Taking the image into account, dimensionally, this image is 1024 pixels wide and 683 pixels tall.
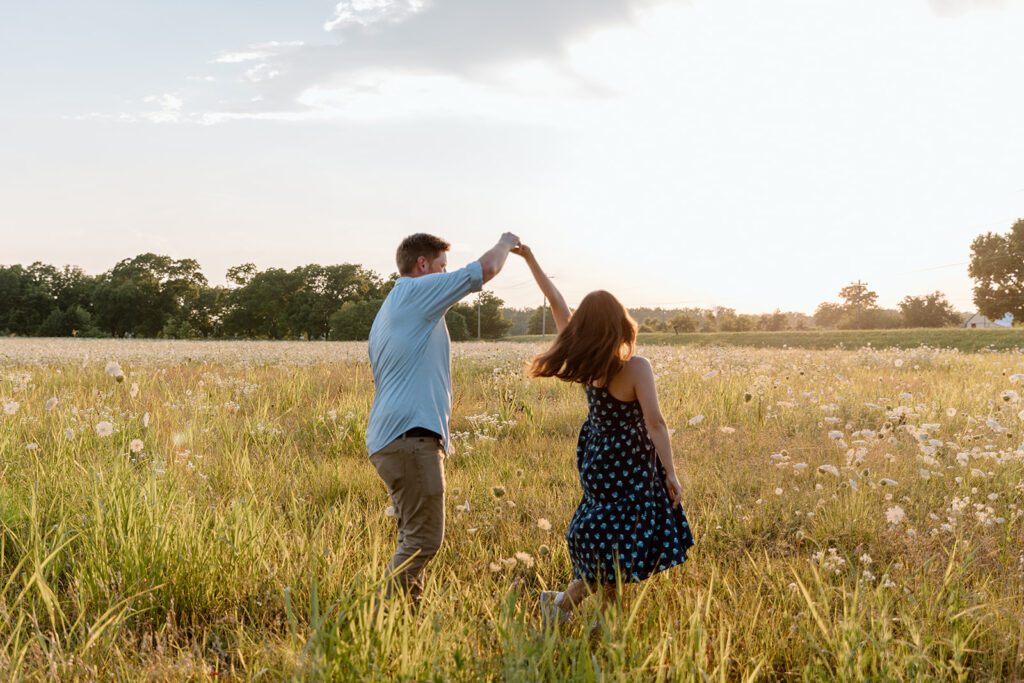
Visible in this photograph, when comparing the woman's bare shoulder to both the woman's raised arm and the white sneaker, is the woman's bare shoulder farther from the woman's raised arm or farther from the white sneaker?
the white sneaker

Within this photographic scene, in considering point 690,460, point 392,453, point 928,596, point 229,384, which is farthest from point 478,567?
point 229,384

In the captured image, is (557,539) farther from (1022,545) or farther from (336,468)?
(1022,545)

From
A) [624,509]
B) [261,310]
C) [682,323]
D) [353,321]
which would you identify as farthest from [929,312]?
[624,509]

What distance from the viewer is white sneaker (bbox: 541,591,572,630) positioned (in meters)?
3.32

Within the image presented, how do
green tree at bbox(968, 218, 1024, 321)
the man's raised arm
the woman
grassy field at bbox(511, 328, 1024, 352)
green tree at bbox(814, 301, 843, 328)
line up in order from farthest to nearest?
1. green tree at bbox(814, 301, 843, 328)
2. green tree at bbox(968, 218, 1024, 321)
3. grassy field at bbox(511, 328, 1024, 352)
4. the man's raised arm
5. the woman

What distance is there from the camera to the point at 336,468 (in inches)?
253

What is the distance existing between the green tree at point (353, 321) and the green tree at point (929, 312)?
193 ft

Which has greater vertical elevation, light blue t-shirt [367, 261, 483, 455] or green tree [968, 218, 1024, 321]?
green tree [968, 218, 1024, 321]

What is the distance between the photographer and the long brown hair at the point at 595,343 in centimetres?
342

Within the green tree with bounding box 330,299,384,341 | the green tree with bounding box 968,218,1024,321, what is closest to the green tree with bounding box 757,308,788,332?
the green tree with bounding box 968,218,1024,321

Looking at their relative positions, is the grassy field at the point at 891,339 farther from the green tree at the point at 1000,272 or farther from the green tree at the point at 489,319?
the green tree at the point at 489,319

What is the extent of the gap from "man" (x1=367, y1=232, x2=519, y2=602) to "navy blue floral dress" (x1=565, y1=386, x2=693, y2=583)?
0.79 meters

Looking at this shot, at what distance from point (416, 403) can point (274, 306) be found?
84200 millimetres

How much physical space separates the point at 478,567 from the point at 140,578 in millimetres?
1832
